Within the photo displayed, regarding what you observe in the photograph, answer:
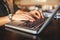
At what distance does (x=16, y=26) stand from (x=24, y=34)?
4.2 inches

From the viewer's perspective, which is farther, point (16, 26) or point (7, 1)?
point (7, 1)

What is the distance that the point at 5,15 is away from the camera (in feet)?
3.55

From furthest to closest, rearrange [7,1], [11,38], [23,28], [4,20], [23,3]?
[23,3]
[7,1]
[4,20]
[23,28]
[11,38]

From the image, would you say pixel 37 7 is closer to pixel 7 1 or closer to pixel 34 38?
Answer: pixel 7 1

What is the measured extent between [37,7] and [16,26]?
1.83ft

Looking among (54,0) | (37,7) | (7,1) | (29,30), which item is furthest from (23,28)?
(54,0)

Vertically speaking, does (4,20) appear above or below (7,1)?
below

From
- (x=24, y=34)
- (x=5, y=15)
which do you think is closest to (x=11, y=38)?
(x=24, y=34)

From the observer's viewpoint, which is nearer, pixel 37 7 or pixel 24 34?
pixel 24 34

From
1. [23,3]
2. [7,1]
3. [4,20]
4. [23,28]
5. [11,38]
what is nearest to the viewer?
[11,38]

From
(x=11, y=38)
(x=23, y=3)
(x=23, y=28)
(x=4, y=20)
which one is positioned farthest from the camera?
(x=23, y=3)

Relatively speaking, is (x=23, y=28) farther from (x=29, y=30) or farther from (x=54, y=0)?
(x=54, y=0)

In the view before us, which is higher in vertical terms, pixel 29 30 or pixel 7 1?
pixel 7 1

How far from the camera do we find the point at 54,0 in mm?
1323
